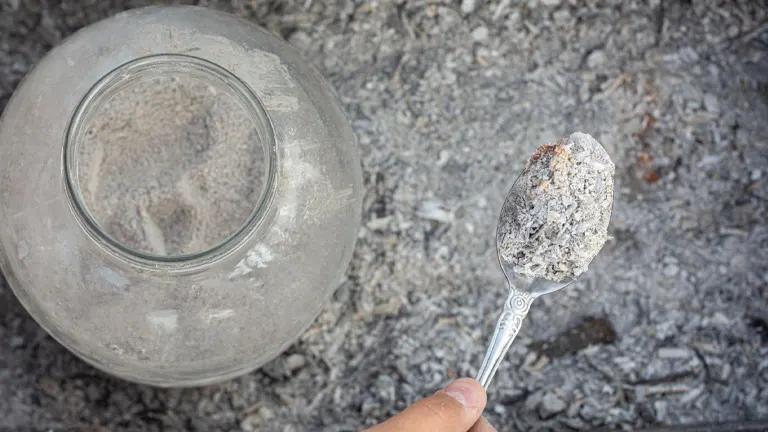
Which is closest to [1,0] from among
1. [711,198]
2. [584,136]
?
[584,136]

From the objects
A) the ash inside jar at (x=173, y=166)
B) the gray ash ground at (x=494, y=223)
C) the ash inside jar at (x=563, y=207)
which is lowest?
the gray ash ground at (x=494, y=223)

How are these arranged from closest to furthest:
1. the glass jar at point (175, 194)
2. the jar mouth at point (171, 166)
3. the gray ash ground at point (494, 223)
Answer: the glass jar at point (175, 194) → the jar mouth at point (171, 166) → the gray ash ground at point (494, 223)

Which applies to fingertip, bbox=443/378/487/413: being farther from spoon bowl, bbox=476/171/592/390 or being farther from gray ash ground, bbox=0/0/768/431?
gray ash ground, bbox=0/0/768/431

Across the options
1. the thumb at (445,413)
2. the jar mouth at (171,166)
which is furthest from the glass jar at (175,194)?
the thumb at (445,413)

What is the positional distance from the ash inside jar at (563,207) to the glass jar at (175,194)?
0.18 meters

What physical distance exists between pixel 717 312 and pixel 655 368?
0.40ft

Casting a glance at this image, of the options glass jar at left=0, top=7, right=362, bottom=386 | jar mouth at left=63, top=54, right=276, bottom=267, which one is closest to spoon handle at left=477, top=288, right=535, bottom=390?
glass jar at left=0, top=7, right=362, bottom=386

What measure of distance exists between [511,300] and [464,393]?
0.14m

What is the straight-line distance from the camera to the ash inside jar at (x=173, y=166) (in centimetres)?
78

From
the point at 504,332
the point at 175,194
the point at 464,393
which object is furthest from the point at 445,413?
the point at 175,194

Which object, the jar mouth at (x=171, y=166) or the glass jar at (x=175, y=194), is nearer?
the glass jar at (x=175, y=194)

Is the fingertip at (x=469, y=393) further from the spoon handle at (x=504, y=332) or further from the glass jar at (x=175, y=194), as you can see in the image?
the glass jar at (x=175, y=194)

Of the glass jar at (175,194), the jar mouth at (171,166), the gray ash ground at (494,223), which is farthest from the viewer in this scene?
the gray ash ground at (494,223)

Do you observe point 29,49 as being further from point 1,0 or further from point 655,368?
point 655,368
